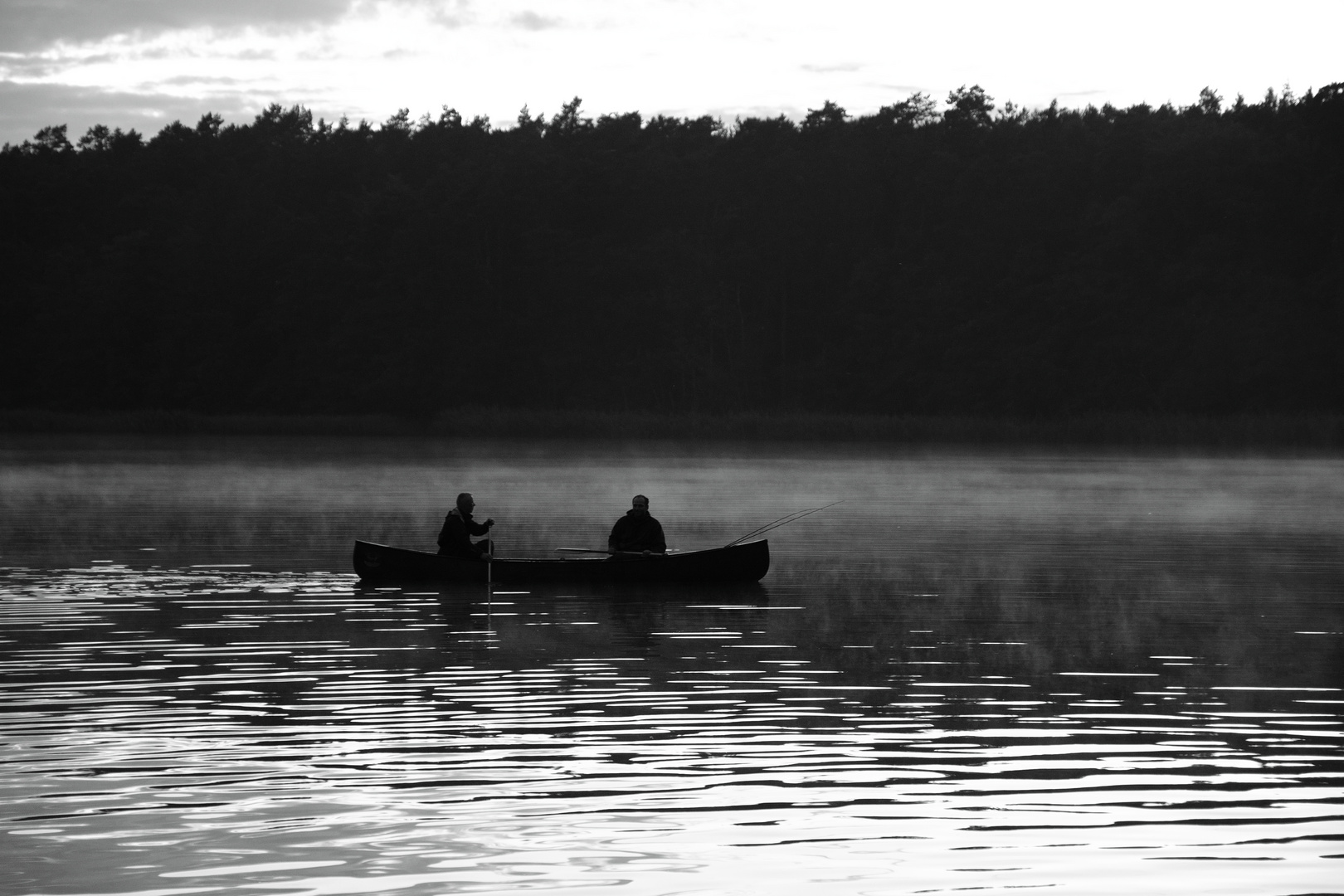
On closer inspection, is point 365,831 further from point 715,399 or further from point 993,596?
point 715,399

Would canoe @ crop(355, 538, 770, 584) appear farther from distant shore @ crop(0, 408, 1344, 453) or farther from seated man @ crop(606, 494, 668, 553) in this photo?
distant shore @ crop(0, 408, 1344, 453)

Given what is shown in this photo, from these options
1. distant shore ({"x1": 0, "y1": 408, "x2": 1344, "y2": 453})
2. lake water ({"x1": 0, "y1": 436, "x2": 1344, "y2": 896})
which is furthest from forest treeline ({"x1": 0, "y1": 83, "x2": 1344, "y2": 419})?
lake water ({"x1": 0, "y1": 436, "x2": 1344, "y2": 896})

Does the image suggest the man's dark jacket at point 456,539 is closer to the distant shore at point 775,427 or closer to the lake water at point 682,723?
the lake water at point 682,723

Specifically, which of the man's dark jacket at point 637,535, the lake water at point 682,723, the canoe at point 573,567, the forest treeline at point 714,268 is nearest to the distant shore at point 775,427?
the forest treeline at point 714,268

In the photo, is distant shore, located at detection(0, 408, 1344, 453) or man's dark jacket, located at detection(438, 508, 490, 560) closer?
man's dark jacket, located at detection(438, 508, 490, 560)

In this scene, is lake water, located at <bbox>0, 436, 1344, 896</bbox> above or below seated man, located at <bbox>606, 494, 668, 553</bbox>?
below

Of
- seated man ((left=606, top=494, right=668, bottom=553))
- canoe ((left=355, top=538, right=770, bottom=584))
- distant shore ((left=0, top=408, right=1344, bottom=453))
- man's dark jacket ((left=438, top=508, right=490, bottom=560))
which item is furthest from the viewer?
distant shore ((left=0, top=408, right=1344, bottom=453))

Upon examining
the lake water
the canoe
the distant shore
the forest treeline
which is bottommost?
the lake water

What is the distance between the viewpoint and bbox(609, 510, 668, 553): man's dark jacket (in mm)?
19219

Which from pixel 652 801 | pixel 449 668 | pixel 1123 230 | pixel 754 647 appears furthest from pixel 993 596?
pixel 1123 230

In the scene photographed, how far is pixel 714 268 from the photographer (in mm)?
89938

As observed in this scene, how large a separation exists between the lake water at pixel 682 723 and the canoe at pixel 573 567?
0.24 metres

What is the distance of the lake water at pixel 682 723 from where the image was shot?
289 inches

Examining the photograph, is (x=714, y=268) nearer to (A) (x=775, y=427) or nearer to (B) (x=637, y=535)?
(A) (x=775, y=427)
